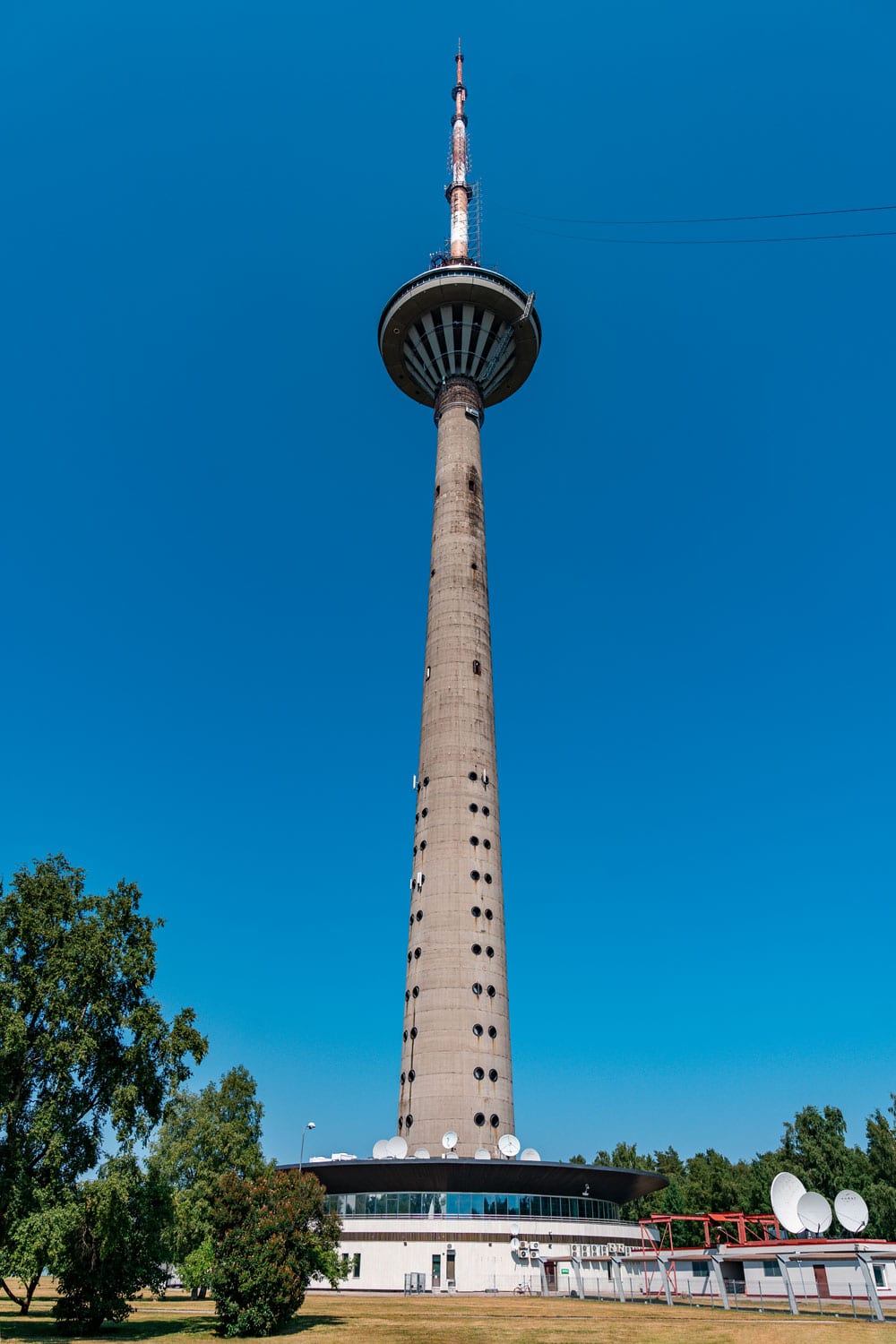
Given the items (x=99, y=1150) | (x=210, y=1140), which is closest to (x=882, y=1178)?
(x=210, y=1140)

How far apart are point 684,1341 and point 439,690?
4882cm

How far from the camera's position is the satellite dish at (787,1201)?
41031 mm

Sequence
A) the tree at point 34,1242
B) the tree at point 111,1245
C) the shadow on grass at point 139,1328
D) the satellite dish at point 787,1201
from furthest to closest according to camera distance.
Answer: the satellite dish at point 787,1201 < the tree at point 111,1245 < the shadow on grass at point 139,1328 < the tree at point 34,1242

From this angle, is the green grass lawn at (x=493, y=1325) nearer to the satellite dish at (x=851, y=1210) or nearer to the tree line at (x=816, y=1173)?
the satellite dish at (x=851, y=1210)

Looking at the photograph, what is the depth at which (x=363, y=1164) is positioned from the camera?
181 feet

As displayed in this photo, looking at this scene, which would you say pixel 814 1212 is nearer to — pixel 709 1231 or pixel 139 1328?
pixel 709 1231

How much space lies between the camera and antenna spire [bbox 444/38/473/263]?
90.8 m

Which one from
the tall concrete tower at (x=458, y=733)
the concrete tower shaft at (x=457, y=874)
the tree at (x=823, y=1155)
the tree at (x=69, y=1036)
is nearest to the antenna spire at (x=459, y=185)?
the tall concrete tower at (x=458, y=733)

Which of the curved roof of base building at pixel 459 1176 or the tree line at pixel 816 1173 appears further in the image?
the tree line at pixel 816 1173

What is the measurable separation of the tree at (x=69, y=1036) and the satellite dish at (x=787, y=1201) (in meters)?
26.6

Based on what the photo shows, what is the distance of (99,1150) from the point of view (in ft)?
110

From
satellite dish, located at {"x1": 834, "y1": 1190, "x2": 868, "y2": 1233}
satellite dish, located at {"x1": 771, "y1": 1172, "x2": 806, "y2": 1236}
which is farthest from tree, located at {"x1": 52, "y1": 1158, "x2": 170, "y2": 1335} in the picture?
satellite dish, located at {"x1": 834, "y1": 1190, "x2": 868, "y2": 1233}

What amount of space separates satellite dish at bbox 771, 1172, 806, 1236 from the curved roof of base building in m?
15.2

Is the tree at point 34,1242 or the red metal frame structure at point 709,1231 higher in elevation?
the red metal frame structure at point 709,1231
